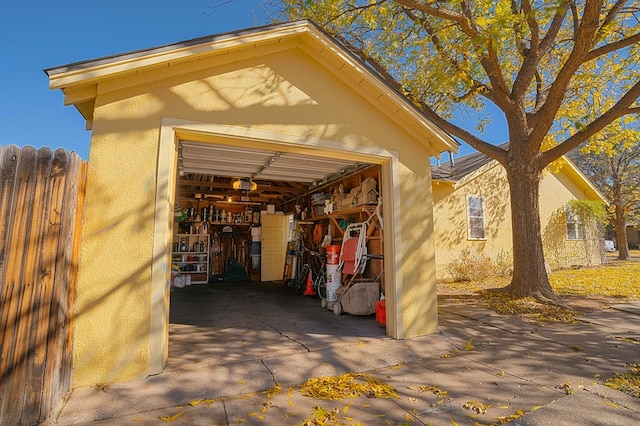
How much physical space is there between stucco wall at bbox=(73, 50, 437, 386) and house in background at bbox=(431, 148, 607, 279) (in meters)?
6.86

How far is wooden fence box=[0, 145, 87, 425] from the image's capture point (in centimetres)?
241

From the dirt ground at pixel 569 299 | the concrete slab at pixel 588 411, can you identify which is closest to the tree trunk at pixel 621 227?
the dirt ground at pixel 569 299

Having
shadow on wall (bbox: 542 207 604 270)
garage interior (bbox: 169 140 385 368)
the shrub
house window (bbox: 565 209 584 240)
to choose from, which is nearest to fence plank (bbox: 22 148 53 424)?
garage interior (bbox: 169 140 385 368)

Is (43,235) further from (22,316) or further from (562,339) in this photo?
(562,339)

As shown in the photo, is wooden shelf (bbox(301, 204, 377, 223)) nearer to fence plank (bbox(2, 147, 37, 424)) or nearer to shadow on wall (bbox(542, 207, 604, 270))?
fence plank (bbox(2, 147, 37, 424))

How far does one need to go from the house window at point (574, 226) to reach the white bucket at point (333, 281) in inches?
506

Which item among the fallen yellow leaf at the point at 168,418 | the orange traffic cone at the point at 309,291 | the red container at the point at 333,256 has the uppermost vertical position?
the red container at the point at 333,256

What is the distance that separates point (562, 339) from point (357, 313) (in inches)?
123

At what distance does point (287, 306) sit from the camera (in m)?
6.79

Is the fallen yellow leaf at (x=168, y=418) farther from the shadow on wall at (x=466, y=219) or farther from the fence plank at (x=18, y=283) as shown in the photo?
the shadow on wall at (x=466, y=219)

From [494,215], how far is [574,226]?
5380 mm

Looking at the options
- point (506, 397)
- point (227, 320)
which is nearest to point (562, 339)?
point (506, 397)

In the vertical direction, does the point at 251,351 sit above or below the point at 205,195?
below

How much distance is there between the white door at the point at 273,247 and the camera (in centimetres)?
1145
